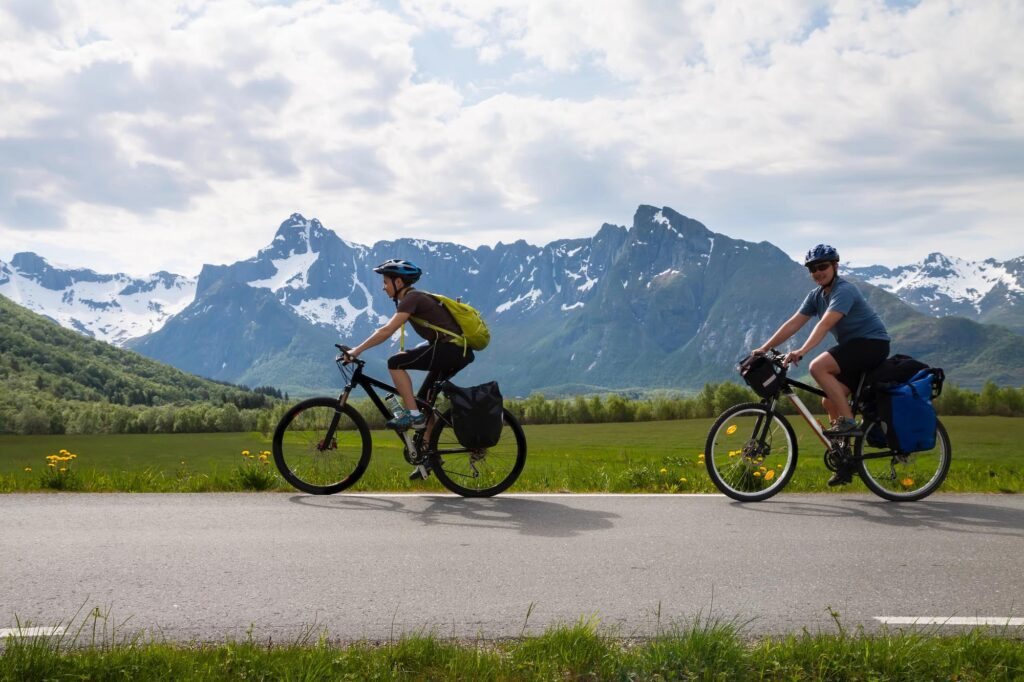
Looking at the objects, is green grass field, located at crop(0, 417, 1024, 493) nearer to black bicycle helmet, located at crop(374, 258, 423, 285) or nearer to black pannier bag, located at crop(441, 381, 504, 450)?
black pannier bag, located at crop(441, 381, 504, 450)

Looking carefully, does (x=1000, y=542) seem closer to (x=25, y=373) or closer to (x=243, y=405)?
(x=243, y=405)

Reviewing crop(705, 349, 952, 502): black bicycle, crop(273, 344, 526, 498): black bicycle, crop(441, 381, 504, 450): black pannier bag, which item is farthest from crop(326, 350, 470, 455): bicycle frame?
crop(705, 349, 952, 502): black bicycle

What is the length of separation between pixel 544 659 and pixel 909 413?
625 cm

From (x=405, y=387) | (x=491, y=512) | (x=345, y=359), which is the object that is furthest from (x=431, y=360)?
(x=491, y=512)

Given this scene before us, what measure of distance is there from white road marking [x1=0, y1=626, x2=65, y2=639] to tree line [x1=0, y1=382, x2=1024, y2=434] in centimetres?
5002

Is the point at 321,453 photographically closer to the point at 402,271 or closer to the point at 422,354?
the point at 422,354

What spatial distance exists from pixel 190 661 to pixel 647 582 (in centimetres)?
297

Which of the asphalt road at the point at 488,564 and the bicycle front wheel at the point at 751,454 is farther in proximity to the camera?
the bicycle front wheel at the point at 751,454

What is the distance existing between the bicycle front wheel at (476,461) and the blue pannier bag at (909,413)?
383 cm

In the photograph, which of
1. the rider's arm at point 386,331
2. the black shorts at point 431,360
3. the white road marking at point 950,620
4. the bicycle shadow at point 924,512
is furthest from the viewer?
the black shorts at point 431,360

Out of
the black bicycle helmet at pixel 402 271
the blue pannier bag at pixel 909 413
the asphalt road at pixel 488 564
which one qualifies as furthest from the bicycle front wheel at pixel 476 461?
the blue pannier bag at pixel 909 413

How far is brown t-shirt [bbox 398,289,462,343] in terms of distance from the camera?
9.13m

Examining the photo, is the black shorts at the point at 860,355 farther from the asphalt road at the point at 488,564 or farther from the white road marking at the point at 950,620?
the white road marking at the point at 950,620

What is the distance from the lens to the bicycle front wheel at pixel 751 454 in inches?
362
